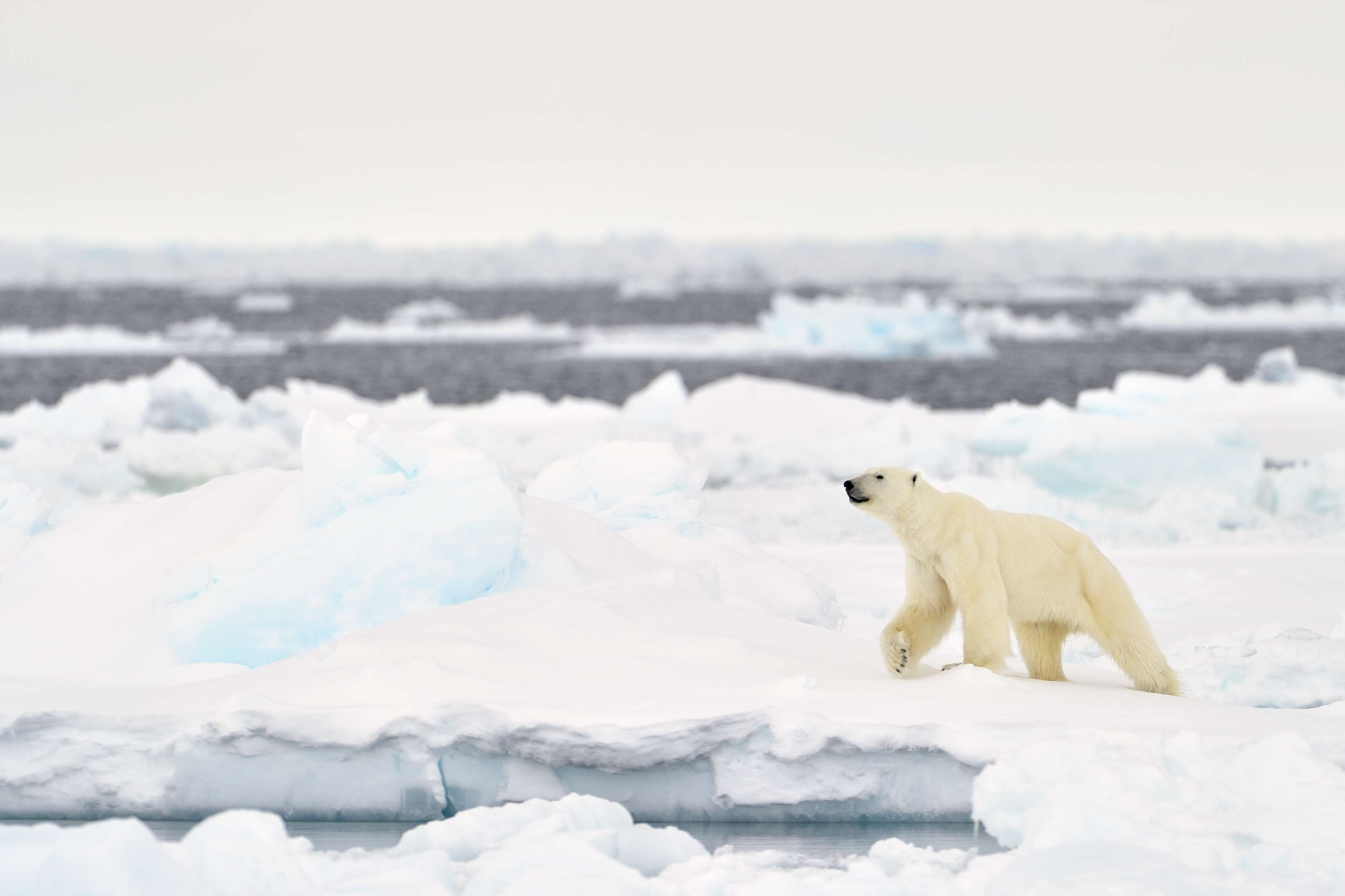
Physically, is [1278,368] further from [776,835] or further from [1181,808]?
[776,835]

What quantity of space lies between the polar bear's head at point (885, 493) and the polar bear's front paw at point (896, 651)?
36 cm

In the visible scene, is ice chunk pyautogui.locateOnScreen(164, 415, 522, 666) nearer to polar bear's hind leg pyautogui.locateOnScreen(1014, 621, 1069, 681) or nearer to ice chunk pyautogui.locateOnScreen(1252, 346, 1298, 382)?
polar bear's hind leg pyautogui.locateOnScreen(1014, 621, 1069, 681)

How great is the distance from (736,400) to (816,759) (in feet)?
44.5

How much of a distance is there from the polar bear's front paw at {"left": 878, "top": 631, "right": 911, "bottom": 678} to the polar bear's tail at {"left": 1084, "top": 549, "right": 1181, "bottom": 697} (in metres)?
0.60

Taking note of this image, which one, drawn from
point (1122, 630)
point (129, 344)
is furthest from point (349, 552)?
point (129, 344)

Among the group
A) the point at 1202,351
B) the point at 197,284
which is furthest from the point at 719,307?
the point at 197,284

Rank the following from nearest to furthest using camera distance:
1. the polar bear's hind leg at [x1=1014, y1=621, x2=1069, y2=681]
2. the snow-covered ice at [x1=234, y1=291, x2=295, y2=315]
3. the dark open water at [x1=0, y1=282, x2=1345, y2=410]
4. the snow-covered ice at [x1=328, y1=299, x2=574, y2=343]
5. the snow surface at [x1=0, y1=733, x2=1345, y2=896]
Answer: the snow surface at [x1=0, y1=733, x2=1345, y2=896] < the polar bear's hind leg at [x1=1014, y1=621, x2=1069, y2=681] < the dark open water at [x1=0, y1=282, x2=1345, y2=410] < the snow-covered ice at [x1=328, y1=299, x2=574, y2=343] < the snow-covered ice at [x1=234, y1=291, x2=295, y2=315]

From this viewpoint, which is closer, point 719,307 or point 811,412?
point 811,412

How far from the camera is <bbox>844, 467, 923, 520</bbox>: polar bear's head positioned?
4.13 m

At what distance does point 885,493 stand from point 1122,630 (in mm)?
893

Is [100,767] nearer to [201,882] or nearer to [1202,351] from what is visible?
[201,882]

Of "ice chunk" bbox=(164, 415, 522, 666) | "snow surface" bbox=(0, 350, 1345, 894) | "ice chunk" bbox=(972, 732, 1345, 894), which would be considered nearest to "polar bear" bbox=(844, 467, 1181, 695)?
"snow surface" bbox=(0, 350, 1345, 894)

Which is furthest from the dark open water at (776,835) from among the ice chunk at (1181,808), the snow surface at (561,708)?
the ice chunk at (1181,808)

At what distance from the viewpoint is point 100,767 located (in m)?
4.00
